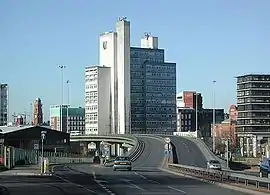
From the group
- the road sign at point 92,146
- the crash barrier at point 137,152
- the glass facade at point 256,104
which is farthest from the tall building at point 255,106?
the crash barrier at point 137,152

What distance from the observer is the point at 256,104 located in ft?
556

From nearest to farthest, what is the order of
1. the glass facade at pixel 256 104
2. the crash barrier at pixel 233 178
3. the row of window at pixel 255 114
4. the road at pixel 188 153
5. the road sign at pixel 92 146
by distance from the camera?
A: 1. the crash barrier at pixel 233 178
2. the road at pixel 188 153
3. the glass facade at pixel 256 104
4. the row of window at pixel 255 114
5. the road sign at pixel 92 146

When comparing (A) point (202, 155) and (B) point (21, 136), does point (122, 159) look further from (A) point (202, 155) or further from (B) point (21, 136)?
(B) point (21, 136)

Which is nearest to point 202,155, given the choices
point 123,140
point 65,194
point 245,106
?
point 123,140

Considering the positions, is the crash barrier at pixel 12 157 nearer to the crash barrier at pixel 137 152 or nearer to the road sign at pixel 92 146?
the crash barrier at pixel 137 152

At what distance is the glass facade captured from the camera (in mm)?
168375

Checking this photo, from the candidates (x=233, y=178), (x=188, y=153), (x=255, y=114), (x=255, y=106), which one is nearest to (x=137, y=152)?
(x=188, y=153)

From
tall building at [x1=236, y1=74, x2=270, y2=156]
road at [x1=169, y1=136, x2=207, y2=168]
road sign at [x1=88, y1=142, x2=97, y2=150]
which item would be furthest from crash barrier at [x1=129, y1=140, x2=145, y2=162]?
road sign at [x1=88, y1=142, x2=97, y2=150]

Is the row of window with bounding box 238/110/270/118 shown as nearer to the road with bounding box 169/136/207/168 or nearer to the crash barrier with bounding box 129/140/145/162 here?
the road with bounding box 169/136/207/168

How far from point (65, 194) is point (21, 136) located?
122925 millimetres

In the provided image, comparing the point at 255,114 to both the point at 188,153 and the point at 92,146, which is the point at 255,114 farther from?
the point at 188,153

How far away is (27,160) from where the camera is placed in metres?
84.7

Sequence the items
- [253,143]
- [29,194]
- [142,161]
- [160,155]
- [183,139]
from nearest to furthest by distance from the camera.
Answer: [29,194]
[142,161]
[160,155]
[183,139]
[253,143]

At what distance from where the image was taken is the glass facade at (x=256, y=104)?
168375mm
